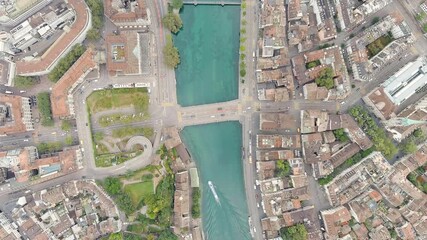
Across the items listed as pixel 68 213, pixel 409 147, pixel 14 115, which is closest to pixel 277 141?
→ pixel 409 147

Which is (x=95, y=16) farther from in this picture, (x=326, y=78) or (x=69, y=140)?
(x=326, y=78)

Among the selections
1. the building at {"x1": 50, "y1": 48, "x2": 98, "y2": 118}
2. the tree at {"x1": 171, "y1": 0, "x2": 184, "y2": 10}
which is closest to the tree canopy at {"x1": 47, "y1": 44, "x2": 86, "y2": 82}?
the building at {"x1": 50, "y1": 48, "x2": 98, "y2": 118}

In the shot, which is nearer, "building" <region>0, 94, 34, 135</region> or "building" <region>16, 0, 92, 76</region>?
"building" <region>16, 0, 92, 76</region>

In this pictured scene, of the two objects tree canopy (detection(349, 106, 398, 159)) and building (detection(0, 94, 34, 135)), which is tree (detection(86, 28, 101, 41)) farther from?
tree canopy (detection(349, 106, 398, 159))

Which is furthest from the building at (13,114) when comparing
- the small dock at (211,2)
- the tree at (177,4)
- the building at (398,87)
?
the building at (398,87)

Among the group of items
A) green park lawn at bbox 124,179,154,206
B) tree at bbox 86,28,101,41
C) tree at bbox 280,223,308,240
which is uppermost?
tree at bbox 86,28,101,41

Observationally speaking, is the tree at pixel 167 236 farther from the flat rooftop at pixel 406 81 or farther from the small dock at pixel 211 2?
the flat rooftop at pixel 406 81

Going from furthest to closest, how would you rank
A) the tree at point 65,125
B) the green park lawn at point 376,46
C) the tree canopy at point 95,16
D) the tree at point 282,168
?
the green park lawn at point 376,46 → the tree at point 282,168 → the tree at point 65,125 → the tree canopy at point 95,16
